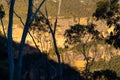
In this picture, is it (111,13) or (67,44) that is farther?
(67,44)

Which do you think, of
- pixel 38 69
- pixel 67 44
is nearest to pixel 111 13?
pixel 67 44

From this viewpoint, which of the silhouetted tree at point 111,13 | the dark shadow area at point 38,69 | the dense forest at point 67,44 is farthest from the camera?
the dark shadow area at point 38,69

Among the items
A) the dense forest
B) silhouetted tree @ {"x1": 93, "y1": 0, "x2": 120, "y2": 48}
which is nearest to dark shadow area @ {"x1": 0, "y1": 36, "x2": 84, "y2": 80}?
the dense forest

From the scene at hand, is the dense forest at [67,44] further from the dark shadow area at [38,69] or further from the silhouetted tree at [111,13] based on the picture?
the silhouetted tree at [111,13]

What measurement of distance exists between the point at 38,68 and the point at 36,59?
1.03 m

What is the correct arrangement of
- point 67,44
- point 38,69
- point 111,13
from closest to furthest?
point 111,13 → point 67,44 → point 38,69

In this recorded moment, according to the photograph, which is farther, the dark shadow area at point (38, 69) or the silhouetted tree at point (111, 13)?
the dark shadow area at point (38, 69)

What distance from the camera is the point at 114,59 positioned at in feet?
152

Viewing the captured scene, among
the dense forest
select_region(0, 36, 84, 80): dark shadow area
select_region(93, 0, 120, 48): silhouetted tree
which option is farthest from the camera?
select_region(0, 36, 84, 80): dark shadow area

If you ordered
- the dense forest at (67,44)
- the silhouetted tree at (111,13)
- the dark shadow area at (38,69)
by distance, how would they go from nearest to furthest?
the silhouetted tree at (111,13)
the dense forest at (67,44)
the dark shadow area at (38,69)

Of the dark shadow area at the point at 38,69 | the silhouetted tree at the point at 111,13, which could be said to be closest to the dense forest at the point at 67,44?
the dark shadow area at the point at 38,69

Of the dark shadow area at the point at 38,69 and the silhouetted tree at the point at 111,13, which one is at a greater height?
the silhouetted tree at the point at 111,13

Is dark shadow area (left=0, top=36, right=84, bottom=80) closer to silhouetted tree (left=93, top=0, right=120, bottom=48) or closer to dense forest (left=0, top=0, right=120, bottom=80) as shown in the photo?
dense forest (left=0, top=0, right=120, bottom=80)

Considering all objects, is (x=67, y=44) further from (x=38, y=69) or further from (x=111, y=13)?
(x=111, y=13)
